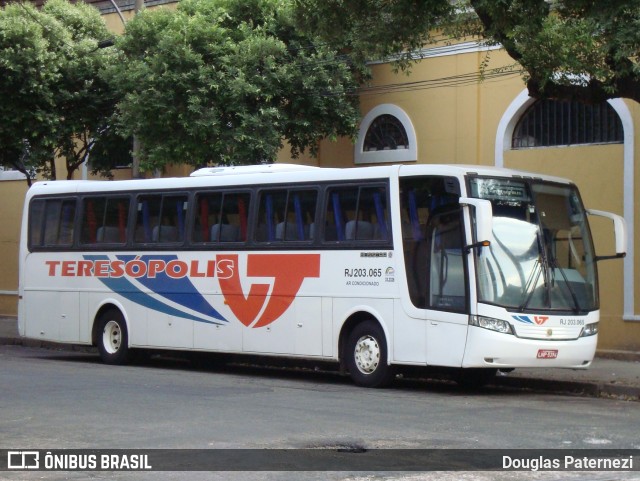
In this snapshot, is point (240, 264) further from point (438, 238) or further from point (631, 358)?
point (631, 358)

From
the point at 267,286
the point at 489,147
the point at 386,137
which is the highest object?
the point at 386,137

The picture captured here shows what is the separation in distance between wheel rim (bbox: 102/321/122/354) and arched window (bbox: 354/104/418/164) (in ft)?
21.1

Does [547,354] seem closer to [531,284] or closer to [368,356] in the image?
[531,284]

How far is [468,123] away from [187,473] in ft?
45.9

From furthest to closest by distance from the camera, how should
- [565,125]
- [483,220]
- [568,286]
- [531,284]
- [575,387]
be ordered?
1. [565,125]
2. [575,387]
3. [568,286]
4. [531,284]
5. [483,220]

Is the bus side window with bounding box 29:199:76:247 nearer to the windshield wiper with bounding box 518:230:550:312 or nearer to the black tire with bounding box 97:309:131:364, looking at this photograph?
the black tire with bounding box 97:309:131:364

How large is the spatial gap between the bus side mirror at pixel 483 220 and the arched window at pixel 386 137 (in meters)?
7.97

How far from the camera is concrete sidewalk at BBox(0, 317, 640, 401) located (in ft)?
48.8

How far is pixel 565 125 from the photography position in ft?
65.0

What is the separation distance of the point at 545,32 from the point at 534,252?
285cm

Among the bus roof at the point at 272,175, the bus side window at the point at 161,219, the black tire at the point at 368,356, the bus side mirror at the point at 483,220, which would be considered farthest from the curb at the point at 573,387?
the bus side window at the point at 161,219

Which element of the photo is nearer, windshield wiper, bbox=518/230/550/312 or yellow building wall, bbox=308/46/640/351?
windshield wiper, bbox=518/230/550/312

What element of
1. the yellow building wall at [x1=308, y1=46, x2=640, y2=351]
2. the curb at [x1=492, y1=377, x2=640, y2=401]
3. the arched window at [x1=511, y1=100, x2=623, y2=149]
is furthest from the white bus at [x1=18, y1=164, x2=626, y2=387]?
the arched window at [x1=511, y1=100, x2=623, y2=149]

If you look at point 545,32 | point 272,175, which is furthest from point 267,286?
point 545,32
